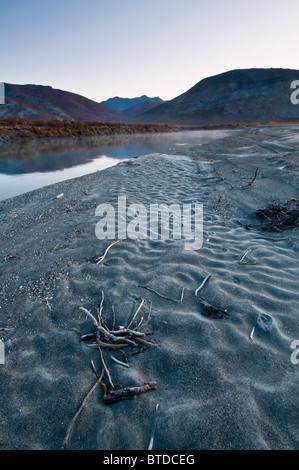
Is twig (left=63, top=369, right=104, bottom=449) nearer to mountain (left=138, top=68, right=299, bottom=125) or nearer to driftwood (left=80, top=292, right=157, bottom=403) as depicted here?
driftwood (left=80, top=292, right=157, bottom=403)

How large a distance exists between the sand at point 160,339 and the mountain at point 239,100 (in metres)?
63.6

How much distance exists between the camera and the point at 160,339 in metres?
1.79

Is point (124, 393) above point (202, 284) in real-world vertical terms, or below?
below

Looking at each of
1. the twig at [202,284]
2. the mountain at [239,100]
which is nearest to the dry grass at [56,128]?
the twig at [202,284]

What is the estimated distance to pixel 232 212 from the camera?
4164 millimetres

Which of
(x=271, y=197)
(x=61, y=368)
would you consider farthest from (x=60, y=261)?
(x=271, y=197)

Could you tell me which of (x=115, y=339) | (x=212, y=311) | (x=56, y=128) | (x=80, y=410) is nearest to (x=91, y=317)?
(x=115, y=339)

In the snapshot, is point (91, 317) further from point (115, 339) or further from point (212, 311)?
point (212, 311)

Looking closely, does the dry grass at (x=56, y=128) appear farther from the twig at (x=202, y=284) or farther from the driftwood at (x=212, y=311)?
the driftwood at (x=212, y=311)

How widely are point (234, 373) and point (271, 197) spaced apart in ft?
12.9

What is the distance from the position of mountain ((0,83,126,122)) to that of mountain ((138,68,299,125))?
2311cm

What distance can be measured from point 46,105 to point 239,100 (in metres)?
52.4
